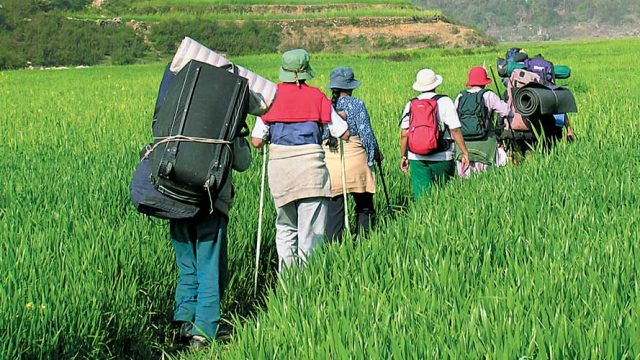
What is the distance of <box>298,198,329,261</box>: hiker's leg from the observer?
5.07 meters

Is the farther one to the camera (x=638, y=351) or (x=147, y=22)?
(x=147, y=22)

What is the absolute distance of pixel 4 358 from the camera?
11.5ft

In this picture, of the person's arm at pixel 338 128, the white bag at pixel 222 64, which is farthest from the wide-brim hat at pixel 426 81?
the white bag at pixel 222 64

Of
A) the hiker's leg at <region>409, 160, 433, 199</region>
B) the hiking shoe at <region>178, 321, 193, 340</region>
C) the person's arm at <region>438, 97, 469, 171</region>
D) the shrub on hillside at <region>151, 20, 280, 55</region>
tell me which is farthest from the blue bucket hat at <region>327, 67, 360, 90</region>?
the shrub on hillside at <region>151, 20, 280, 55</region>

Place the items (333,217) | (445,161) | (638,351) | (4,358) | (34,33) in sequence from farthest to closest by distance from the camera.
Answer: (34,33)
(445,161)
(333,217)
(4,358)
(638,351)

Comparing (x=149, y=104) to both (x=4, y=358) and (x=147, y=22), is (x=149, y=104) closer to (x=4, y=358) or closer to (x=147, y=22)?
(x=4, y=358)

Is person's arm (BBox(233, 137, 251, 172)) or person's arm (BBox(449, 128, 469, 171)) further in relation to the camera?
person's arm (BBox(449, 128, 469, 171))

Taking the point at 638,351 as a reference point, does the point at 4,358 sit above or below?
below

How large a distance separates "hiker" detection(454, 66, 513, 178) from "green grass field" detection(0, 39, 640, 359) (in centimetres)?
38

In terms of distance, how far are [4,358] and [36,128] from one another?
29.1 ft

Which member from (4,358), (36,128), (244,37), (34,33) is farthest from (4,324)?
(244,37)

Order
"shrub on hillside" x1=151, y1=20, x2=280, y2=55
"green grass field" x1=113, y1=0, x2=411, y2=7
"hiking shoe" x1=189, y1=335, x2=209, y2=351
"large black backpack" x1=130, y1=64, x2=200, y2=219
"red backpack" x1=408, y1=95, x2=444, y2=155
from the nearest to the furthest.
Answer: "large black backpack" x1=130, y1=64, x2=200, y2=219
"hiking shoe" x1=189, y1=335, x2=209, y2=351
"red backpack" x1=408, y1=95, x2=444, y2=155
"shrub on hillside" x1=151, y1=20, x2=280, y2=55
"green grass field" x1=113, y1=0, x2=411, y2=7

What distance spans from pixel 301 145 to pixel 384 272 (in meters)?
1.41

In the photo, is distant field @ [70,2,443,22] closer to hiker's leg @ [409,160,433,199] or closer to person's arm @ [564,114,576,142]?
person's arm @ [564,114,576,142]
